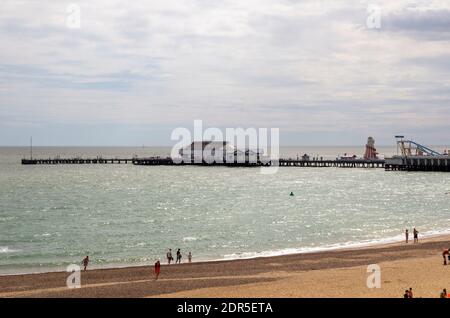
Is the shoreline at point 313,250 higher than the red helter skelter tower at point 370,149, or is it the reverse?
the red helter skelter tower at point 370,149

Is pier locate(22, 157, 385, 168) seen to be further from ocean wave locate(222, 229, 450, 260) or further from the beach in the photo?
the beach

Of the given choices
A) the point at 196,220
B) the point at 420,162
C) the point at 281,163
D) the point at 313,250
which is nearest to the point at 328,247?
the point at 313,250

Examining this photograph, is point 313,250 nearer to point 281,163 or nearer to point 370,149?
point 281,163

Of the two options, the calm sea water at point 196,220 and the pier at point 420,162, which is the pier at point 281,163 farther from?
the calm sea water at point 196,220

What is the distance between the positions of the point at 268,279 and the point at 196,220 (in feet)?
83.9

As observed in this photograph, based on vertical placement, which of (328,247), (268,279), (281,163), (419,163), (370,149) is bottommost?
(328,247)

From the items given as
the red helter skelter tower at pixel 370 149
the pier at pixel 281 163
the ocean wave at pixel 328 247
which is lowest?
the ocean wave at pixel 328 247

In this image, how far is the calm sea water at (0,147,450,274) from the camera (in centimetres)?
3531

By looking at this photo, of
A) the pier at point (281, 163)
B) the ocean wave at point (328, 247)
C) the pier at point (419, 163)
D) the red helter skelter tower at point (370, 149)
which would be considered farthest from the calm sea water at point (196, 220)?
the red helter skelter tower at point (370, 149)

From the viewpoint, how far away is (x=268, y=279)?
24.7 m

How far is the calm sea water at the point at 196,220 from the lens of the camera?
35312mm

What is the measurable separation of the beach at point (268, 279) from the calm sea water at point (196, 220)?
382 centimetres
